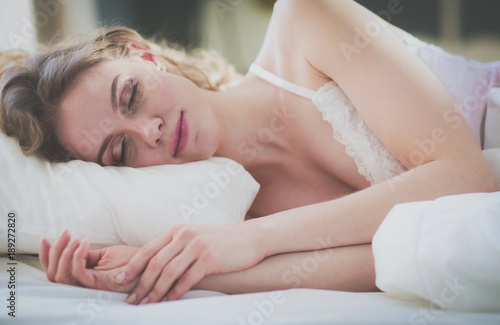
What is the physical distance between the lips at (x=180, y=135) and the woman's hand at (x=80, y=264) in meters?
0.36

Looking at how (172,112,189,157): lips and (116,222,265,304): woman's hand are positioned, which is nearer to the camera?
(116,222,265,304): woman's hand

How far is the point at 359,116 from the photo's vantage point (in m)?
1.04

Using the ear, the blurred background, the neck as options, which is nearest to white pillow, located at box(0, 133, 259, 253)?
the neck

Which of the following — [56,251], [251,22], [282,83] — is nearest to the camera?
[56,251]

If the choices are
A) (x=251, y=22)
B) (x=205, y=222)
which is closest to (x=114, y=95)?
(x=205, y=222)

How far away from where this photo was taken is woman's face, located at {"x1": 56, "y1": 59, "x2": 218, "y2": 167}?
0.99 meters

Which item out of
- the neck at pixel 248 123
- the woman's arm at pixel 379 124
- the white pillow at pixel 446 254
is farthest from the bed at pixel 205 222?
the neck at pixel 248 123

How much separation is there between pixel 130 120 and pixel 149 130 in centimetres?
6

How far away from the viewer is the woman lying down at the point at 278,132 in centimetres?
73

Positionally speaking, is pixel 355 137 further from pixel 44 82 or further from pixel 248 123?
pixel 44 82

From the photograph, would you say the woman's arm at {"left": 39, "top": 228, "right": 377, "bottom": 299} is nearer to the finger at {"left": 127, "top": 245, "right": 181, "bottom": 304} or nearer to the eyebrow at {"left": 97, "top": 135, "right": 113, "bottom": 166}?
the finger at {"left": 127, "top": 245, "right": 181, "bottom": 304}

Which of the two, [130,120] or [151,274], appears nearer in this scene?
[151,274]

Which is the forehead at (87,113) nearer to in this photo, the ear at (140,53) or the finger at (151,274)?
the ear at (140,53)

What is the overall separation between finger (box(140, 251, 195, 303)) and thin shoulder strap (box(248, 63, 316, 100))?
609 mm
